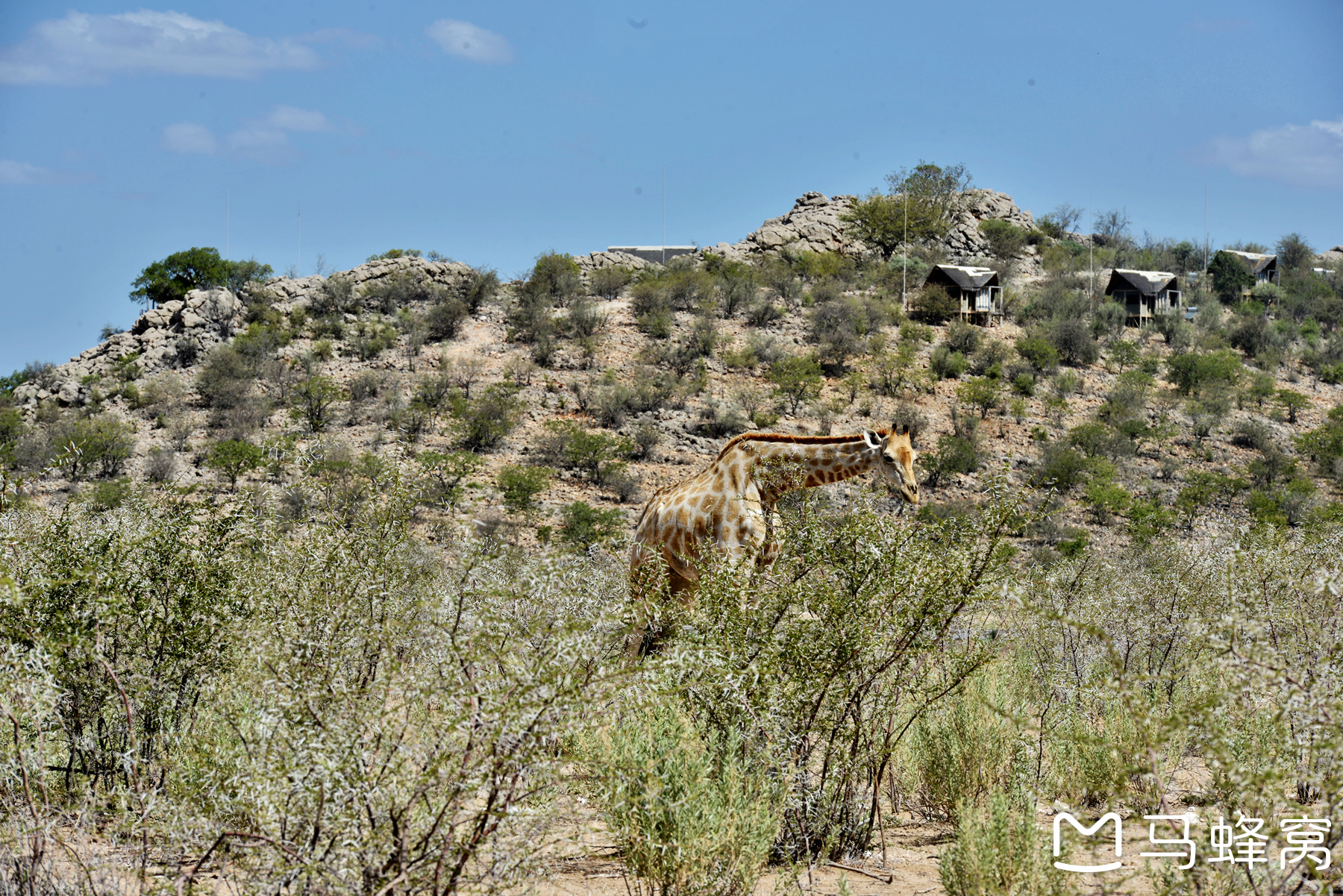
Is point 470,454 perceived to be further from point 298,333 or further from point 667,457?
point 298,333

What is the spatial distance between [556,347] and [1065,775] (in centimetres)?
2491

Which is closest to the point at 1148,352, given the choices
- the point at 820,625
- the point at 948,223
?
the point at 948,223

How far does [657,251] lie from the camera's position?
45.8 meters

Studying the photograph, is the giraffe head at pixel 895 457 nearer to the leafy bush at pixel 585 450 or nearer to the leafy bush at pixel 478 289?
the leafy bush at pixel 585 450

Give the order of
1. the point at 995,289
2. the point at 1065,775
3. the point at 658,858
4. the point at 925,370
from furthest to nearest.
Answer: the point at 995,289
the point at 925,370
the point at 1065,775
the point at 658,858

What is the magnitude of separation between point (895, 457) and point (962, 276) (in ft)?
99.8

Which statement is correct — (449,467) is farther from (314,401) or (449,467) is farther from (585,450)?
(314,401)

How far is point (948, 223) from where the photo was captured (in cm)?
4656

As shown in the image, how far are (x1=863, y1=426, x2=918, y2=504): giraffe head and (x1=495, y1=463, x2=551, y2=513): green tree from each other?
14137 mm

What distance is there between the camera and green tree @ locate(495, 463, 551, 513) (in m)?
21.6

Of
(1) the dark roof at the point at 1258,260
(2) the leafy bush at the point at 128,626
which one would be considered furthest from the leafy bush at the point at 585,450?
(1) the dark roof at the point at 1258,260

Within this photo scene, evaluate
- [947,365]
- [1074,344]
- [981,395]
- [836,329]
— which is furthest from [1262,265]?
[981,395]

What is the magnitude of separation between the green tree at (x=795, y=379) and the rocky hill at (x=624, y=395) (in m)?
0.12

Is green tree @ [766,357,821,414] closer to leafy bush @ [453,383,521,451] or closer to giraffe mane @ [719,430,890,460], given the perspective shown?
leafy bush @ [453,383,521,451]
